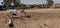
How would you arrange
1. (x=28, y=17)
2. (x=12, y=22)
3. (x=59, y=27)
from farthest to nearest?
(x=28, y=17) < (x=12, y=22) < (x=59, y=27)

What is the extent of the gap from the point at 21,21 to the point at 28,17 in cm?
15

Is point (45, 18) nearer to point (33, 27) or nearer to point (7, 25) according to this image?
point (33, 27)

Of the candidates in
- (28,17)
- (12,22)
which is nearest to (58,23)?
(28,17)

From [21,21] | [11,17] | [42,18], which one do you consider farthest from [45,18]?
[11,17]

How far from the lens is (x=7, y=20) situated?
176 cm

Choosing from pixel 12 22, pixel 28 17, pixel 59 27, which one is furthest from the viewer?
pixel 28 17

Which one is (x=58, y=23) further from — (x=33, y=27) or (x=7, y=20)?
(x=7, y=20)

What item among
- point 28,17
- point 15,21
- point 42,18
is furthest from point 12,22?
point 42,18

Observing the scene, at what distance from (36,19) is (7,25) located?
0.33 metres

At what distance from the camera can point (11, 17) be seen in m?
1.79

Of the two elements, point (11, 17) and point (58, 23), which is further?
point (11, 17)

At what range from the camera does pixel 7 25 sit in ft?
5.54

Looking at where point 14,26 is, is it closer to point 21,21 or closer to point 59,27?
point 21,21

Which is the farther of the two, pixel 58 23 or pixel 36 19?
pixel 36 19
